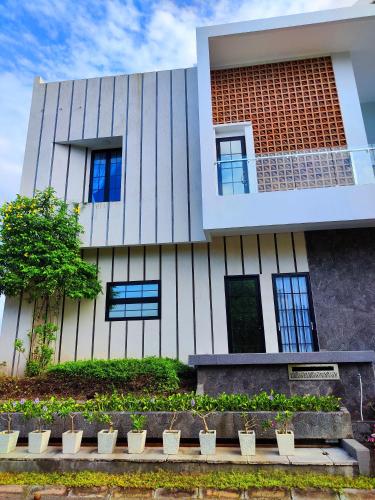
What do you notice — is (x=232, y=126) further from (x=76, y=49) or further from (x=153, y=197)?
(x=76, y=49)

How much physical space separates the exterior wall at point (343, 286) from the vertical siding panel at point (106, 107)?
212 inches

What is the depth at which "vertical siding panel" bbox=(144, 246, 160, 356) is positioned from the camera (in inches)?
279

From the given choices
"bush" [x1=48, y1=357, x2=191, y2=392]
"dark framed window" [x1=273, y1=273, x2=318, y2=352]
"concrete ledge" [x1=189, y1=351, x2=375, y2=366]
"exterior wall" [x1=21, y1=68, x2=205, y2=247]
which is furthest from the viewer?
"exterior wall" [x1=21, y1=68, x2=205, y2=247]

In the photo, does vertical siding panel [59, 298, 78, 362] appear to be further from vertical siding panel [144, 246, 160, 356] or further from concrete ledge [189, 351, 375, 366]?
concrete ledge [189, 351, 375, 366]

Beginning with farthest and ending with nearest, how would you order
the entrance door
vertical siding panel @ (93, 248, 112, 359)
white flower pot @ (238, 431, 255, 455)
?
vertical siding panel @ (93, 248, 112, 359), the entrance door, white flower pot @ (238, 431, 255, 455)

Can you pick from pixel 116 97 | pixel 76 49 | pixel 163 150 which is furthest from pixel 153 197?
pixel 76 49

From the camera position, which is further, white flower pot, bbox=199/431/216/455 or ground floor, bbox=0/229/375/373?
ground floor, bbox=0/229/375/373

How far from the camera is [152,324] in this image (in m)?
7.23

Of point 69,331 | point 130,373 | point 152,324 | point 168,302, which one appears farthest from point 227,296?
point 69,331

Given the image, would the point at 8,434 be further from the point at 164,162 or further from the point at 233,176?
the point at 164,162

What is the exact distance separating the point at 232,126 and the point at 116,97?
3.08 metres

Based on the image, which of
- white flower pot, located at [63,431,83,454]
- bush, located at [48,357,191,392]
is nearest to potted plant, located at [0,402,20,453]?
white flower pot, located at [63,431,83,454]

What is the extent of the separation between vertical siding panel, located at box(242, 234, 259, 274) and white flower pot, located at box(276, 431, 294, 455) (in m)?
4.07

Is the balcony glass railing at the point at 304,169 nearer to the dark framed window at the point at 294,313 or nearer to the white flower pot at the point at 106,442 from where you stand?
the dark framed window at the point at 294,313
